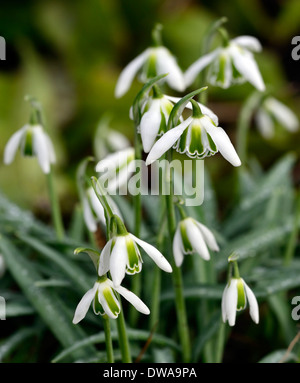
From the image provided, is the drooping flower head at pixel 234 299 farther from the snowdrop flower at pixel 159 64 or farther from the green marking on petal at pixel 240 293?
the snowdrop flower at pixel 159 64

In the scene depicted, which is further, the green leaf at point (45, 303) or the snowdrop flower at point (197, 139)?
the green leaf at point (45, 303)

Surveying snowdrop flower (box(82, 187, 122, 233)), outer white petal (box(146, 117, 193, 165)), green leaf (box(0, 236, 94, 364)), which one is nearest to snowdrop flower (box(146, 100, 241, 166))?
outer white petal (box(146, 117, 193, 165))

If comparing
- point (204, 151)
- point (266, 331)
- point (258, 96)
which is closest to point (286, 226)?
point (266, 331)

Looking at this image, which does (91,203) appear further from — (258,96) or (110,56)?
(110,56)

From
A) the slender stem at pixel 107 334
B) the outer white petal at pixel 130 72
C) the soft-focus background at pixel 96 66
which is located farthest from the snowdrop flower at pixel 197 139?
the soft-focus background at pixel 96 66

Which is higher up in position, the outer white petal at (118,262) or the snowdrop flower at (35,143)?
the snowdrop flower at (35,143)

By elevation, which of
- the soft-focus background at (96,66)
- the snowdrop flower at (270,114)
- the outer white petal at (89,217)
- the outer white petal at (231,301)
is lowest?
the outer white petal at (231,301)

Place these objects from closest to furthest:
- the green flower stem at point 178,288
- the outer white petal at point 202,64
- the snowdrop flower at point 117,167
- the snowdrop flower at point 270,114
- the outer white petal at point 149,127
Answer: the outer white petal at point 149,127
the green flower stem at point 178,288
the snowdrop flower at point 117,167
the outer white petal at point 202,64
the snowdrop flower at point 270,114

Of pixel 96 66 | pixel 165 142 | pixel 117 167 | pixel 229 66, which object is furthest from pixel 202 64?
pixel 96 66
